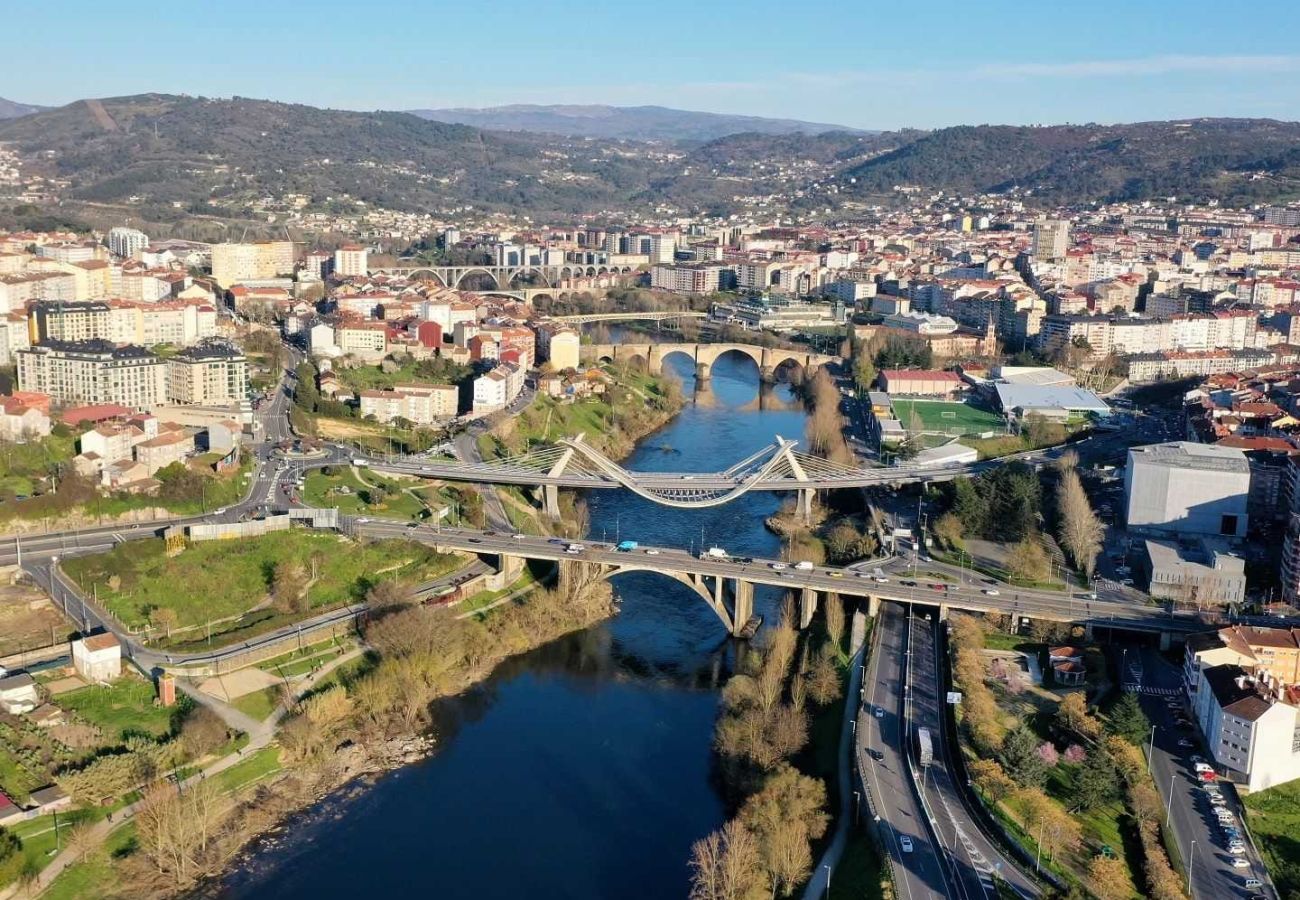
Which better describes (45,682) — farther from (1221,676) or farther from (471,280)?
(471,280)

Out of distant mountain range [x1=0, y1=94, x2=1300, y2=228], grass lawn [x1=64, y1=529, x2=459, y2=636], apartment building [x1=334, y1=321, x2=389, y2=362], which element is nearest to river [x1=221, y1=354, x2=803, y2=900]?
grass lawn [x1=64, y1=529, x2=459, y2=636]

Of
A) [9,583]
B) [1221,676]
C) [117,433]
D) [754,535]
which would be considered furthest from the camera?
[754,535]

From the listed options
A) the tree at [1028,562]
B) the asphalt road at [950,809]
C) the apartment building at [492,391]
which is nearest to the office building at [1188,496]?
the tree at [1028,562]

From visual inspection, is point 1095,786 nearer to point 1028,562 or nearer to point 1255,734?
point 1255,734

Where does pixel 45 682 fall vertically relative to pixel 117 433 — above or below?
below

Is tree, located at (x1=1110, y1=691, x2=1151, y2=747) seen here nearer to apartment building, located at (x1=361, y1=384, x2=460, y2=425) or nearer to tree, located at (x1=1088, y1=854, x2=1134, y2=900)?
tree, located at (x1=1088, y1=854, x2=1134, y2=900)

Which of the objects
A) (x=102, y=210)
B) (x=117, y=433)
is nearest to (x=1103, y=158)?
(x=102, y=210)

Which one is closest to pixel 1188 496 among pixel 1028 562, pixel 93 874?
pixel 1028 562
